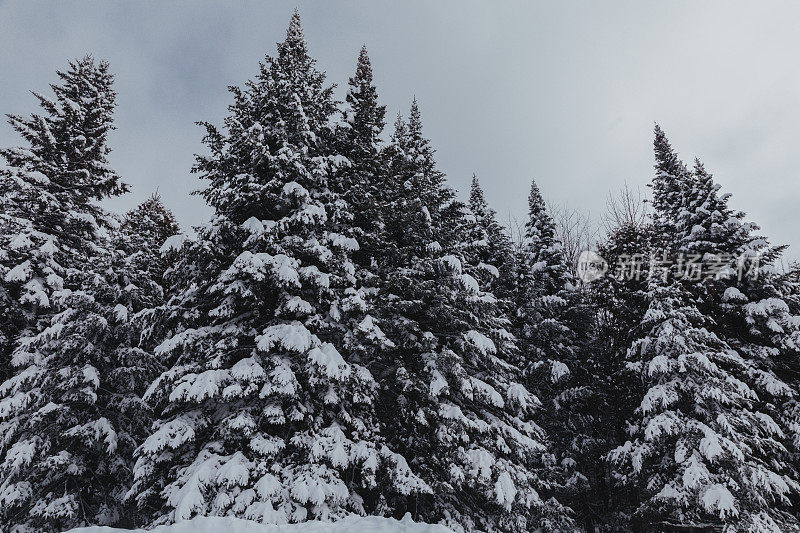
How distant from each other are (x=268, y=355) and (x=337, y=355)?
1792 millimetres

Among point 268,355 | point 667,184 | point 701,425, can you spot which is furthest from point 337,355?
point 667,184

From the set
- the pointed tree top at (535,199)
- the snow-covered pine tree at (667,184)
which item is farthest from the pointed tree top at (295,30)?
the snow-covered pine tree at (667,184)

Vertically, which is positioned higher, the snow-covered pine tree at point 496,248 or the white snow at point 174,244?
the snow-covered pine tree at point 496,248

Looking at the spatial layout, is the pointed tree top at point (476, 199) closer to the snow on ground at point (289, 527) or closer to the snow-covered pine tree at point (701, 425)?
the snow-covered pine tree at point (701, 425)

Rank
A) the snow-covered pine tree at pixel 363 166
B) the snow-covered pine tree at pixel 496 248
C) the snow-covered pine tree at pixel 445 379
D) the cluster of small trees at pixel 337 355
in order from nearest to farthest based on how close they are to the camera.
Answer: the cluster of small trees at pixel 337 355 → the snow-covered pine tree at pixel 445 379 → the snow-covered pine tree at pixel 363 166 → the snow-covered pine tree at pixel 496 248

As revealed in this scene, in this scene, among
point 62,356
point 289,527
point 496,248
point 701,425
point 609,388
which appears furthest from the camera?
point 496,248

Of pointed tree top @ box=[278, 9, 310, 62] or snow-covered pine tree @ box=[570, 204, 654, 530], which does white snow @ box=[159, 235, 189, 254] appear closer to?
pointed tree top @ box=[278, 9, 310, 62]

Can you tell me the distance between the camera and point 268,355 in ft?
36.1

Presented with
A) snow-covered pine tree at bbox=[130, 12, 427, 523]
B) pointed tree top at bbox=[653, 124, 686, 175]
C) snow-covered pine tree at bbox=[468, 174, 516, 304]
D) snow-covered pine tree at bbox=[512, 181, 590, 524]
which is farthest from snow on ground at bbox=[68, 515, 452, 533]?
pointed tree top at bbox=[653, 124, 686, 175]

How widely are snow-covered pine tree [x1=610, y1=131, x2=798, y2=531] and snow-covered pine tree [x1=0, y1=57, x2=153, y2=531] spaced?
15965mm

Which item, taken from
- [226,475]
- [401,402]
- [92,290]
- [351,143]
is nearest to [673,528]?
[401,402]

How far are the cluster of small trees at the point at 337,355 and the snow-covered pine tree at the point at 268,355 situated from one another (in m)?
0.07

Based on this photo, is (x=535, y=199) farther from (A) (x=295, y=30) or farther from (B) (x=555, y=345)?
(A) (x=295, y=30)

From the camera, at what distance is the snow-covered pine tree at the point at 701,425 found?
1234 centimetres
